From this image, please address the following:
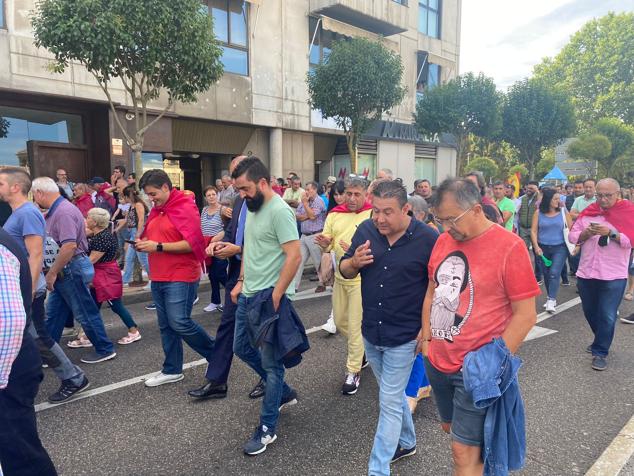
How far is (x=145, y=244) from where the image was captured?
149 inches

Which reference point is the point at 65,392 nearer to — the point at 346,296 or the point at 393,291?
the point at 346,296

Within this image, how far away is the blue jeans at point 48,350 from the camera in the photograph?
11.9ft

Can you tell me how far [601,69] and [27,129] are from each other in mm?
43267

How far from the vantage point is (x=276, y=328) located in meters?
3.05

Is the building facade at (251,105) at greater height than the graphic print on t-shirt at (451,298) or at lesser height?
greater

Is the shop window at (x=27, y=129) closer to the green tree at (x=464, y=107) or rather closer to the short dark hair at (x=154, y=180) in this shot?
the short dark hair at (x=154, y=180)

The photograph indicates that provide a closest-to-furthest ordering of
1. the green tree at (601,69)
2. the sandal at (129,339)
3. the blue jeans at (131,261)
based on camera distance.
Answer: the sandal at (129,339)
the blue jeans at (131,261)
the green tree at (601,69)

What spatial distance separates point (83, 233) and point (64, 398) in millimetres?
1506

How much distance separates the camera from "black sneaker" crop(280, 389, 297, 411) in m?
3.67

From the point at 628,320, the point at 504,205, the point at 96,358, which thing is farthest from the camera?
the point at 504,205

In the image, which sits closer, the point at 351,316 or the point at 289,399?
the point at 289,399

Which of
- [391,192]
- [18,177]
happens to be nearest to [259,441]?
[391,192]

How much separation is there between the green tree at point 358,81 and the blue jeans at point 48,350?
11.4 meters

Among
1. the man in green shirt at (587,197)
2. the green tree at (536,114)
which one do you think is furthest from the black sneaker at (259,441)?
the green tree at (536,114)
